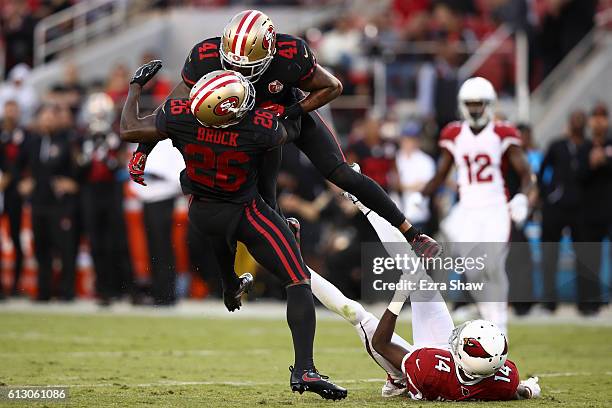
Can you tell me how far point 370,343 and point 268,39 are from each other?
6.17 feet

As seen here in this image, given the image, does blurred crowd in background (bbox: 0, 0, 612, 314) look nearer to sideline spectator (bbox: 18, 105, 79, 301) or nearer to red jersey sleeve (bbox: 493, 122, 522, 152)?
sideline spectator (bbox: 18, 105, 79, 301)

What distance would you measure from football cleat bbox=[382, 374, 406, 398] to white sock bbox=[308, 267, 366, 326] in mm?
478

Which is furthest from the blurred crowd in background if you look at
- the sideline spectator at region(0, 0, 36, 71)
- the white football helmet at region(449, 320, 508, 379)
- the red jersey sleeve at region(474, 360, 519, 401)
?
the white football helmet at region(449, 320, 508, 379)

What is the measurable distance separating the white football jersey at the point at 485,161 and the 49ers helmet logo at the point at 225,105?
11.0ft

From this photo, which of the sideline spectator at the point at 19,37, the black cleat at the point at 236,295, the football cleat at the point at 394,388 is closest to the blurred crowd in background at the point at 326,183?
the sideline spectator at the point at 19,37

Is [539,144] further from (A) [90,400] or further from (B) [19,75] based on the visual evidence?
(A) [90,400]

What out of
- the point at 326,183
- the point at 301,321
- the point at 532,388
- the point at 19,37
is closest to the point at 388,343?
the point at 301,321

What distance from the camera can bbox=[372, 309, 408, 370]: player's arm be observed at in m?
7.11

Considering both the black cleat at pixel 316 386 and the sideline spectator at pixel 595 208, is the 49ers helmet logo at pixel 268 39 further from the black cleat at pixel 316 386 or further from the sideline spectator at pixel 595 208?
the sideline spectator at pixel 595 208

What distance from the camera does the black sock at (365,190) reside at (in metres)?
7.80

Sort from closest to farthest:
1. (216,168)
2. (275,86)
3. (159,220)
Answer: (216,168) < (275,86) < (159,220)

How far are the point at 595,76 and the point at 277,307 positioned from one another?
5.16 meters

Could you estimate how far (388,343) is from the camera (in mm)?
7148

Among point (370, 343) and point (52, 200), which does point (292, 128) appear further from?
point (52, 200)
